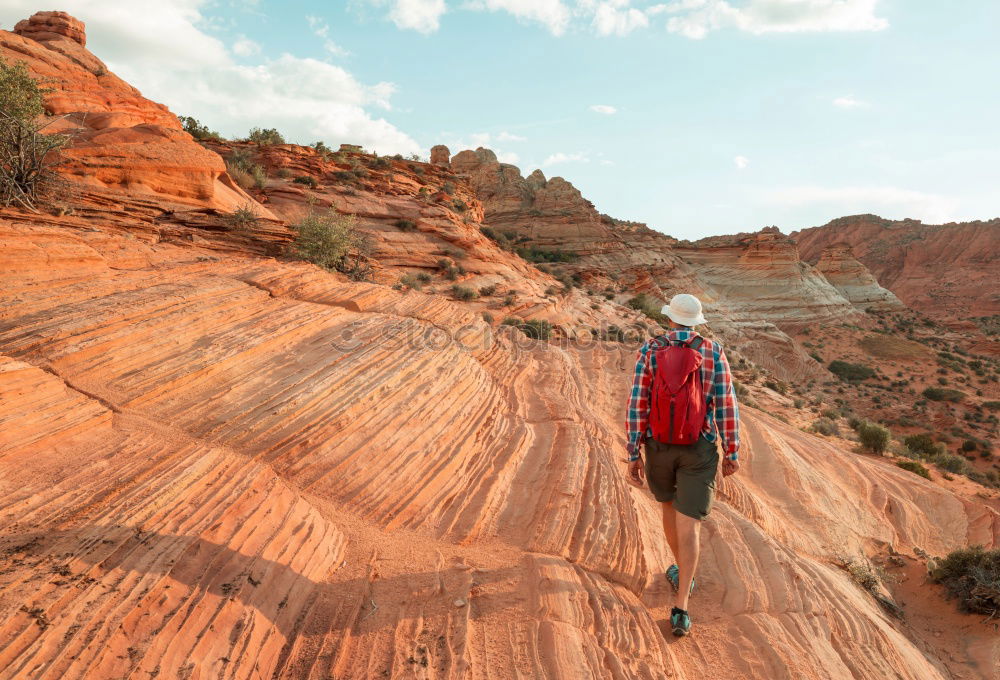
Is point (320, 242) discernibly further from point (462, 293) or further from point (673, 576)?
point (673, 576)

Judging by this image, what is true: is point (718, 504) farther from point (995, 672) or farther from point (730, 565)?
point (995, 672)

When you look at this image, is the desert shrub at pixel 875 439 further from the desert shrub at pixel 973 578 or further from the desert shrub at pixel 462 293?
the desert shrub at pixel 462 293

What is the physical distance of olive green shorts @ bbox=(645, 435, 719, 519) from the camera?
2.91m

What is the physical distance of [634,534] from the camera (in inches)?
159

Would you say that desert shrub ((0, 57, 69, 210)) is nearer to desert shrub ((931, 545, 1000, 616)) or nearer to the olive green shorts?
the olive green shorts

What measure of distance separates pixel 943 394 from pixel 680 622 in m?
28.7

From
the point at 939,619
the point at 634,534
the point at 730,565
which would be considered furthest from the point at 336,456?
the point at 939,619

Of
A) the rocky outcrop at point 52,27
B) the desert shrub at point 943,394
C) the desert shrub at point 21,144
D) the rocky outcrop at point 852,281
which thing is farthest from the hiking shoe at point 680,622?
the rocky outcrop at point 852,281

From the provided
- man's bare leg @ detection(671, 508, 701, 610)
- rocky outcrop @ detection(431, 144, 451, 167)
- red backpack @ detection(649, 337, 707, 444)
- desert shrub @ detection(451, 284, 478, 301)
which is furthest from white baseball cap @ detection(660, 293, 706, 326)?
rocky outcrop @ detection(431, 144, 451, 167)

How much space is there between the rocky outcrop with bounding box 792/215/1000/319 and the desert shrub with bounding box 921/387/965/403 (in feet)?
118

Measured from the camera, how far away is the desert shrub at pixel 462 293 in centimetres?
1578

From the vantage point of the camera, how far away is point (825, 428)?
13398 millimetres

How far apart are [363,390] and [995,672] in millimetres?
5700

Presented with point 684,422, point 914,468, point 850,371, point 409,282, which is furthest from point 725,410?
point 850,371
